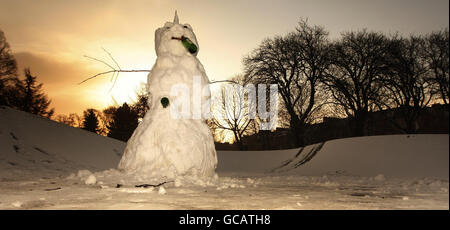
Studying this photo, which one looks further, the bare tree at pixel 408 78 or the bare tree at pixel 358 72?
the bare tree at pixel 358 72

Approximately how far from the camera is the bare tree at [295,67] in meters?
23.6

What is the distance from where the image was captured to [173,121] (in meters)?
8.43

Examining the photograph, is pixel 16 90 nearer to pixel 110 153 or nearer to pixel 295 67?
pixel 110 153

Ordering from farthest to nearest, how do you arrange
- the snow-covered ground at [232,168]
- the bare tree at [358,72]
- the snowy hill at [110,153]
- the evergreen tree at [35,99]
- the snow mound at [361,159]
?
1. the evergreen tree at [35,99]
2. the bare tree at [358,72]
3. the snowy hill at [110,153]
4. the snow mound at [361,159]
5. the snow-covered ground at [232,168]

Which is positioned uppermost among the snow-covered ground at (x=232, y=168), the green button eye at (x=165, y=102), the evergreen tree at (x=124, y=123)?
the evergreen tree at (x=124, y=123)

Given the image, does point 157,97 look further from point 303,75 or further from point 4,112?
point 303,75

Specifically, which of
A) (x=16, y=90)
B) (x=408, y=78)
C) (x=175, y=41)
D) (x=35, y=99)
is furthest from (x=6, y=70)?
(x=408, y=78)

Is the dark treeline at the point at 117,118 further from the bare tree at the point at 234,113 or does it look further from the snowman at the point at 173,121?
the snowman at the point at 173,121

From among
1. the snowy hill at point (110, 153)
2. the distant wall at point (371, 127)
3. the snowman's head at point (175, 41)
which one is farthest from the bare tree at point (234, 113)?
the snowman's head at point (175, 41)

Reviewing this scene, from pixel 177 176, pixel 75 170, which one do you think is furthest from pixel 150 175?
pixel 75 170

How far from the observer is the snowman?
8117 mm

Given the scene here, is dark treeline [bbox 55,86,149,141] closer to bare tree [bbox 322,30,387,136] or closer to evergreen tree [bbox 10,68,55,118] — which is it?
evergreen tree [bbox 10,68,55,118]

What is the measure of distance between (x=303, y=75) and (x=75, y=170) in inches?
643

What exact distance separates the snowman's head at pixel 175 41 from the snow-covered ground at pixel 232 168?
10.7ft
